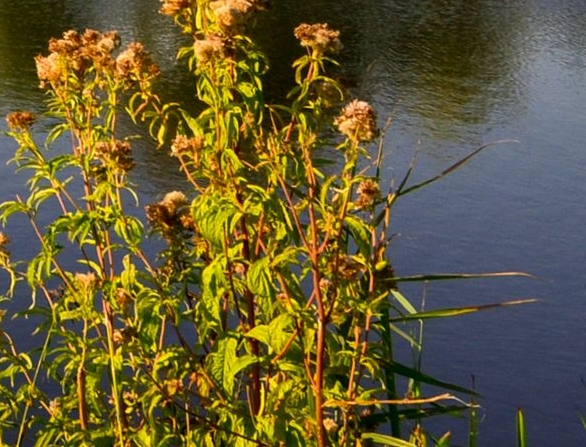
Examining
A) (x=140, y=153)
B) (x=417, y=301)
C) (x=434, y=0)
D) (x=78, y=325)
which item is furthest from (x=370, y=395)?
(x=434, y=0)

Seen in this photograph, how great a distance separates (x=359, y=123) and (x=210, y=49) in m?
0.32

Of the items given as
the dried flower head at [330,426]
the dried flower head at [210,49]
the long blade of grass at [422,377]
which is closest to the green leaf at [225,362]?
the dried flower head at [330,426]

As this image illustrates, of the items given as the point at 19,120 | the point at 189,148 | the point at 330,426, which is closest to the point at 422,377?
the point at 330,426

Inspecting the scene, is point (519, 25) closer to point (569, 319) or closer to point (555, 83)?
point (555, 83)

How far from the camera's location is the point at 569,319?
235 inches

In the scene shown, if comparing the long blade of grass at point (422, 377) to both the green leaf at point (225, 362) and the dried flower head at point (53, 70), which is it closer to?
the green leaf at point (225, 362)

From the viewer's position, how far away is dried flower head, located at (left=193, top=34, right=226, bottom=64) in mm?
1859

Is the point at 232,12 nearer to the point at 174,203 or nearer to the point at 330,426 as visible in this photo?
the point at 174,203

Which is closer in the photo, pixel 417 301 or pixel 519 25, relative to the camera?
pixel 417 301

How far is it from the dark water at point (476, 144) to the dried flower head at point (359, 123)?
1.20 feet

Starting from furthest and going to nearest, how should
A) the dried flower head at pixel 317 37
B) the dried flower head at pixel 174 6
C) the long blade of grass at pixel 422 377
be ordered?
the dried flower head at pixel 174 6, the dried flower head at pixel 317 37, the long blade of grass at pixel 422 377

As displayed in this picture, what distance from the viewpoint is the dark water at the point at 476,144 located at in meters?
5.60

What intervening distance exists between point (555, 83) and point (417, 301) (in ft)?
15.8

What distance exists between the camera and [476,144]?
27.3 feet
